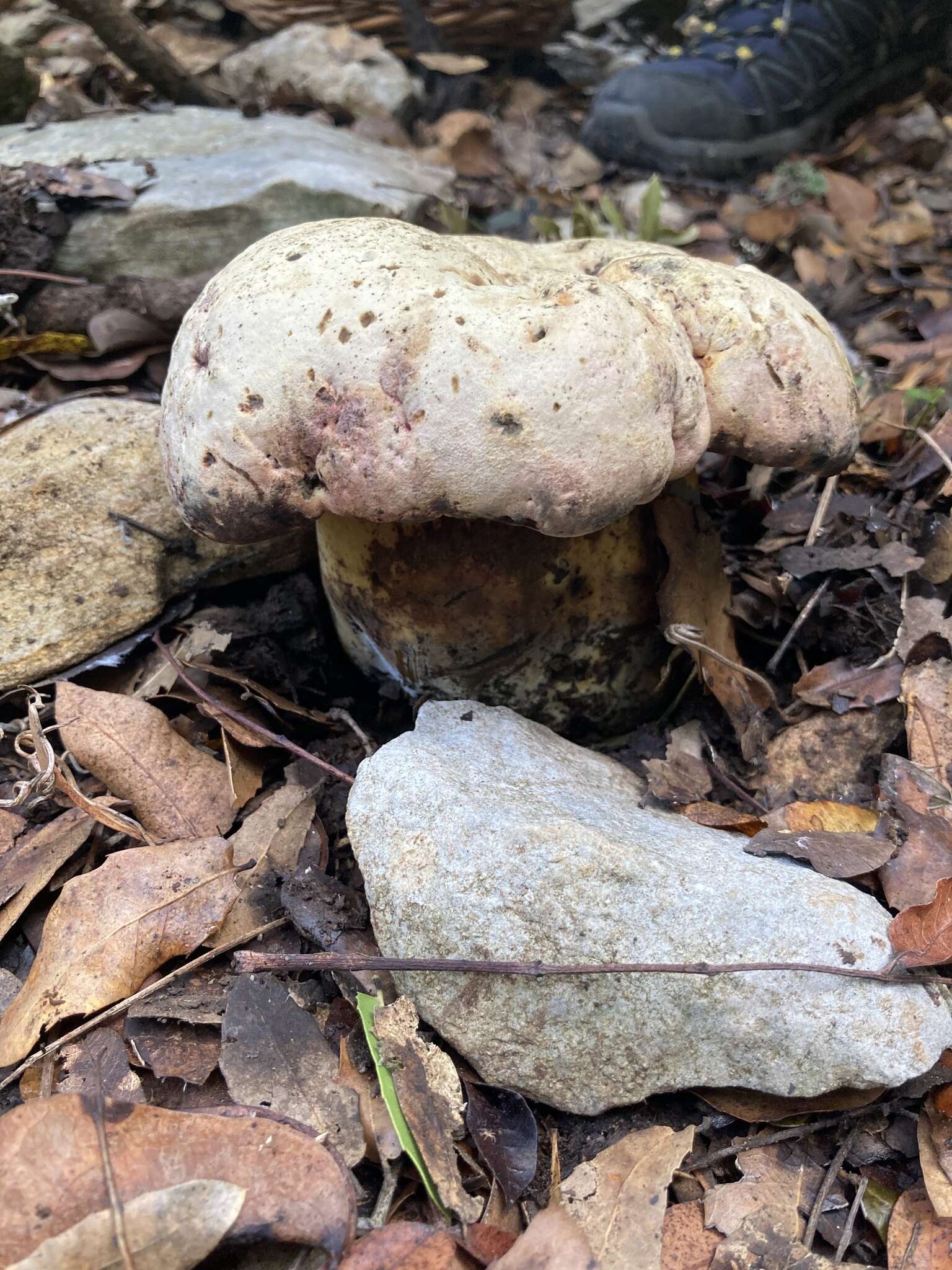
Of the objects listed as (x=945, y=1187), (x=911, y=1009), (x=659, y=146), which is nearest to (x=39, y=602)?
(x=911, y=1009)

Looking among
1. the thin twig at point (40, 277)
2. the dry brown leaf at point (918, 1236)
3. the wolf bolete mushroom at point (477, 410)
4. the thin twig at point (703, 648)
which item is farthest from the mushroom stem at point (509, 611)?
the thin twig at point (40, 277)

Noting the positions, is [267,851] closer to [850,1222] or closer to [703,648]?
[703,648]

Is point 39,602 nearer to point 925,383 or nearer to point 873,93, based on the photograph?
point 925,383

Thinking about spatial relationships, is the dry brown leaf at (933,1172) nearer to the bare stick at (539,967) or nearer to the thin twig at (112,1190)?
the bare stick at (539,967)

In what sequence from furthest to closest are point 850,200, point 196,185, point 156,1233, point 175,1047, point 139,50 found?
point 850,200 < point 139,50 < point 196,185 < point 175,1047 < point 156,1233

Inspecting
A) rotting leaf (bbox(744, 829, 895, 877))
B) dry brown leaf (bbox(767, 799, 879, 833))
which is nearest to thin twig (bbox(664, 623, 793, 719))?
dry brown leaf (bbox(767, 799, 879, 833))

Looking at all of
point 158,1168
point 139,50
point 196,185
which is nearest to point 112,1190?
point 158,1168
